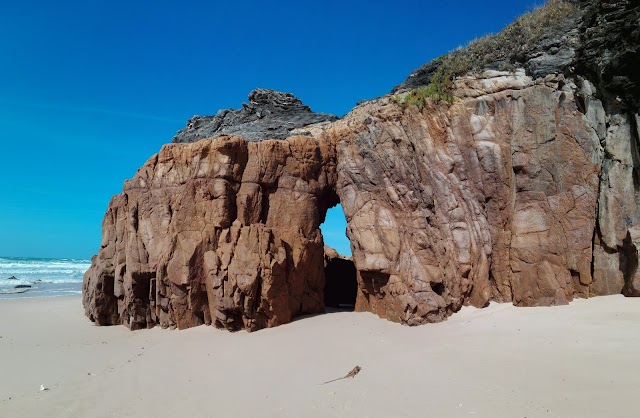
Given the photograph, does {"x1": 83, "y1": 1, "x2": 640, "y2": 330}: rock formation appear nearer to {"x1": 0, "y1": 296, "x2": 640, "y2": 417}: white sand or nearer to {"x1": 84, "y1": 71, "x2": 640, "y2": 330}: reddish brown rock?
{"x1": 84, "y1": 71, "x2": 640, "y2": 330}: reddish brown rock

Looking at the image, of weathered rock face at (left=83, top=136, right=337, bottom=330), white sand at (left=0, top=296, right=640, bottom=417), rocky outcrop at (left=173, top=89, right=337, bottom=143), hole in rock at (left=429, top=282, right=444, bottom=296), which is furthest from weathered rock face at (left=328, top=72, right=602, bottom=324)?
rocky outcrop at (left=173, top=89, right=337, bottom=143)

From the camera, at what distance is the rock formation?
899 centimetres

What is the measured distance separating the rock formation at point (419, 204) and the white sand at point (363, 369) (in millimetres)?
897

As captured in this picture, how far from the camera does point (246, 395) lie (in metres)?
6.54

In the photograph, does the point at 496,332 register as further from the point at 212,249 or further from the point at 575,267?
the point at 212,249

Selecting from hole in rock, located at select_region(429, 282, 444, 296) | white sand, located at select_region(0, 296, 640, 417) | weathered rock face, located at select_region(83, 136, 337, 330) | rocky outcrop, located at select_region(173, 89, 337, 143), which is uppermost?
rocky outcrop, located at select_region(173, 89, 337, 143)

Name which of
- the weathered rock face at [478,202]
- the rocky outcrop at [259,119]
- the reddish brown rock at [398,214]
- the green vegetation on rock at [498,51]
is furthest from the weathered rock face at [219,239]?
the green vegetation on rock at [498,51]

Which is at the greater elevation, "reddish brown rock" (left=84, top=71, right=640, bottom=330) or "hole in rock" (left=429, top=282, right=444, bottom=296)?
"reddish brown rock" (left=84, top=71, right=640, bottom=330)

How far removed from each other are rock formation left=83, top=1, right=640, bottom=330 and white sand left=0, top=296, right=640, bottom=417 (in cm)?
90

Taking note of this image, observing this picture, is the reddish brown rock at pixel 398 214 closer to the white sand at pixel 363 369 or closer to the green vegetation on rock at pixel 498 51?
the green vegetation on rock at pixel 498 51

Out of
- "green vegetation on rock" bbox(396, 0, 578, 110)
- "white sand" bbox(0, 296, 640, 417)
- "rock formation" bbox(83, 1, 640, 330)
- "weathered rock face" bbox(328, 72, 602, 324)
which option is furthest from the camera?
"green vegetation on rock" bbox(396, 0, 578, 110)

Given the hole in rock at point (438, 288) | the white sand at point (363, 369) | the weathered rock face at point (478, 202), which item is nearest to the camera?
the white sand at point (363, 369)

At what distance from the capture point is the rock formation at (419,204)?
29.5 ft

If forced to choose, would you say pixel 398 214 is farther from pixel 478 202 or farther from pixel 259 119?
pixel 259 119
